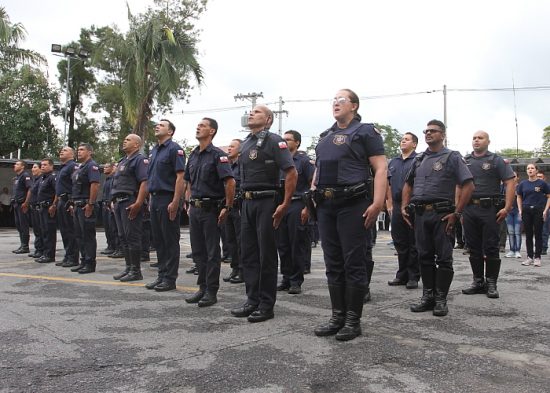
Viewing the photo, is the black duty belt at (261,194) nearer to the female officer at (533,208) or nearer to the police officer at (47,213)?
the police officer at (47,213)

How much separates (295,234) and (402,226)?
155 cm

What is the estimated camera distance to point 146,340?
3.86 meters

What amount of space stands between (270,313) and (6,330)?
2273 millimetres

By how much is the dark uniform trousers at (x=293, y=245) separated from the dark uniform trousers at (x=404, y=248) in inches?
51.2

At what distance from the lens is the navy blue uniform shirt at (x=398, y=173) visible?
6852 millimetres

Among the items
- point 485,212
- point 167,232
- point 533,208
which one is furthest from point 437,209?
point 533,208

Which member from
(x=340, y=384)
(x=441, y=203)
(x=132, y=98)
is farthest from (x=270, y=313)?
(x=132, y=98)

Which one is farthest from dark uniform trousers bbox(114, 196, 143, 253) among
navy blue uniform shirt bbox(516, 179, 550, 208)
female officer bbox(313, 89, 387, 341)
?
navy blue uniform shirt bbox(516, 179, 550, 208)

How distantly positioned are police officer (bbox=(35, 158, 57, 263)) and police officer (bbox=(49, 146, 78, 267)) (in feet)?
0.98

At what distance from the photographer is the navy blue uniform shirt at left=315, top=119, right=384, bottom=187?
4.02m

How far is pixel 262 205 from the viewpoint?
15.2ft

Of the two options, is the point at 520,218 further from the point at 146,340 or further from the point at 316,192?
the point at 146,340

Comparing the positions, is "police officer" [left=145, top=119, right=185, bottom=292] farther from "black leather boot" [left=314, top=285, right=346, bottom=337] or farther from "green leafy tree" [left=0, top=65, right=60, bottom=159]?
"green leafy tree" [left=0, top=65, right=60, bottom=159]

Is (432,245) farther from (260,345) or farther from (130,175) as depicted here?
(130,175)
